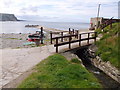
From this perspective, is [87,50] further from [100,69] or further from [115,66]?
[115,66]

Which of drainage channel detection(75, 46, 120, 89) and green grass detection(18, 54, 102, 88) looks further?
drainage channel detection(75, 46, 120, 89)

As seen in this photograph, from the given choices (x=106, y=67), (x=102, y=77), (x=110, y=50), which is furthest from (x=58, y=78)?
(x=110, y=50)

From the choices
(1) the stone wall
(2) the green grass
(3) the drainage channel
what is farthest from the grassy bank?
(2) the green grass

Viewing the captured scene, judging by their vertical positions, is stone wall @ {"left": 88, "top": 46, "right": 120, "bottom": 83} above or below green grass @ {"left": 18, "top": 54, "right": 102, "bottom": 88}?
below

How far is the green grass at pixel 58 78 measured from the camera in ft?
18.1

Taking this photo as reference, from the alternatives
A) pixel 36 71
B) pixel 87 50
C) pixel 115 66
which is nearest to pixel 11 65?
pixel 36 71

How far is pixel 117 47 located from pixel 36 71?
6529mm

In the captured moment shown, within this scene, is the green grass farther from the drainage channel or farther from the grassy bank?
the grassy bank

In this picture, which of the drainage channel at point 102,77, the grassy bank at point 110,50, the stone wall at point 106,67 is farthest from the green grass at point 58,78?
the grassy bank at point 110,50

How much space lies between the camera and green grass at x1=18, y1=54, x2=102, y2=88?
18.1 ft

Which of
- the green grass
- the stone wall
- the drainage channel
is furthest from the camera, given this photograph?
the stone wall

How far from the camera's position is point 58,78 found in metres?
6.05

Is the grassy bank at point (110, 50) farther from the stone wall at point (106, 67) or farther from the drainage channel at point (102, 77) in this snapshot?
the drainage channel at point (102, 77)

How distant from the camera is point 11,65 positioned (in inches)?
313
